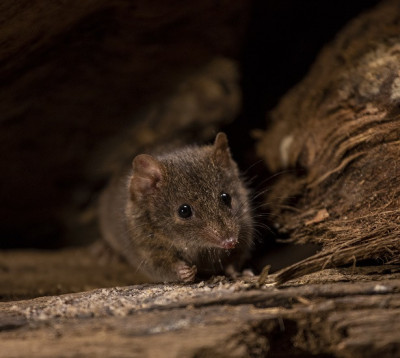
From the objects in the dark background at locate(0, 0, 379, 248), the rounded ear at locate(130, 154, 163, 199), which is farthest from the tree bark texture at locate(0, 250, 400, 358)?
the dark background at locate(0, 0, 379, 248)

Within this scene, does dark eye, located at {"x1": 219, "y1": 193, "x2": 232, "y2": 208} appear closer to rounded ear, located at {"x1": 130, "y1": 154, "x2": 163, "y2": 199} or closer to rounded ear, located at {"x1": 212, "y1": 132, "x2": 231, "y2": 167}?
rounded ear, located at {"x1": 212, "y1": 132, "x2": 231, "y2": 167}

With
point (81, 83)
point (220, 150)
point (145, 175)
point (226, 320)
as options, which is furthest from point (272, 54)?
point (226, 320)

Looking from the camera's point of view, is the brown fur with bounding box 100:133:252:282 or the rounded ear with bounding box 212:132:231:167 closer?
the brown fur with bounding box 100:133:252:282

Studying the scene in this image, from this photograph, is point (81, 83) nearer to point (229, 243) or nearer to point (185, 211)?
point (185, 211)

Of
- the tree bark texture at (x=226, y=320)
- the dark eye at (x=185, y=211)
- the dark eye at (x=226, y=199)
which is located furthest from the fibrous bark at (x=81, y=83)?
the tree bark texture at (x=226, y=320)

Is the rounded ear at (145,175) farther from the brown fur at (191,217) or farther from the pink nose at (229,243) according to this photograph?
the pink nose at (229,243)

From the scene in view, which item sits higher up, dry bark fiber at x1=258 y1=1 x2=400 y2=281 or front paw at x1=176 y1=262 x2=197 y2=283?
dry bark fiber at x1=258 y1=1 x2=400 y2=281
